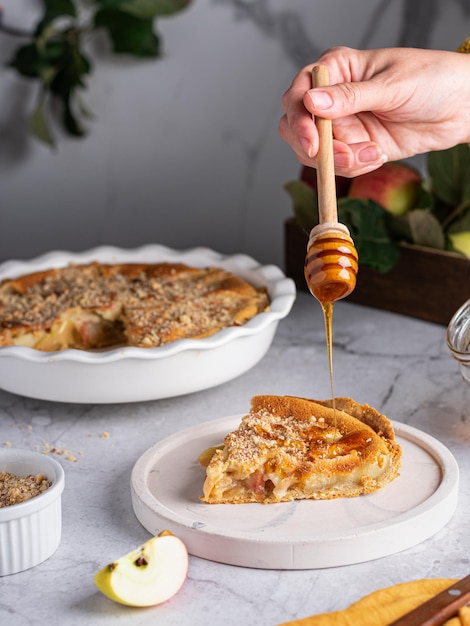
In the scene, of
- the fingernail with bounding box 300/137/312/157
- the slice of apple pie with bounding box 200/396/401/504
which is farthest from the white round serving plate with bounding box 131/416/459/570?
the fingernail with bounding box 300/137/312/157

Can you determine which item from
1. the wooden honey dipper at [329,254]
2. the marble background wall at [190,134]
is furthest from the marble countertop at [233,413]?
the marble background wall at [190,134]

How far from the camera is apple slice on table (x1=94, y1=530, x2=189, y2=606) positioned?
1.13m

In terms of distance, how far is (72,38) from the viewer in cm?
255

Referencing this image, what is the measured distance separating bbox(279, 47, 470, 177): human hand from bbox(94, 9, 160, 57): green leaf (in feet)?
3.11

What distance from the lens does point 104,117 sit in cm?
275

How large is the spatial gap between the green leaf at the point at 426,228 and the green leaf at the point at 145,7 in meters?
0.86

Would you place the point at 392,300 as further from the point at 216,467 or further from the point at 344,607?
the point at 344,607

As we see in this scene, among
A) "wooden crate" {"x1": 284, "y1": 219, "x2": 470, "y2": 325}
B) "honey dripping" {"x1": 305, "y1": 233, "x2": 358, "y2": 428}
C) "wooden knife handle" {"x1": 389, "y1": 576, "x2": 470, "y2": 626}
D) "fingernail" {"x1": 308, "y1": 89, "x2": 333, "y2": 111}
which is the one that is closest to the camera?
"wooden knife handle" {"x1": 389, "y1": 576, "x2": 470, "y2": 626}

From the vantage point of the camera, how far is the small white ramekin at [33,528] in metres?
1.20

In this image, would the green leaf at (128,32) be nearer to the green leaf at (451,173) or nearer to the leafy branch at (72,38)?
the leafy branch at (72,38)

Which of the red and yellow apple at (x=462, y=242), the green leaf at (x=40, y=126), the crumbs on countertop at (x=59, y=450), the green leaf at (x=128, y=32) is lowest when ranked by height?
the crumbs on countertop at (x=59, y=450)

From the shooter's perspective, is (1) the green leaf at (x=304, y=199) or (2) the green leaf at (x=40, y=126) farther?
(2) the green leaf at (x=40, y=126)

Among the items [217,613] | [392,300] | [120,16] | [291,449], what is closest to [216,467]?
[291,449]

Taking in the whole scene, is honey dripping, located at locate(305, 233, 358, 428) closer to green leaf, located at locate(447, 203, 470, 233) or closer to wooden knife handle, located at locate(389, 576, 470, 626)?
wooden knife handle, located at locate(389, 576, 470, 626)
